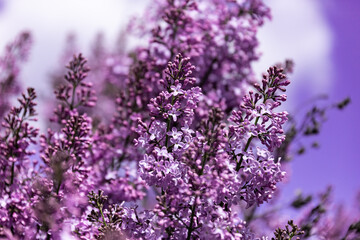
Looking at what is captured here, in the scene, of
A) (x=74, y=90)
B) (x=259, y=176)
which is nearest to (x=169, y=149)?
(x=259, y=176)

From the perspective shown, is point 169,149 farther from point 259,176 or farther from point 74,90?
point 74,90

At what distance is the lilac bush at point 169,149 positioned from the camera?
2510 millimetres

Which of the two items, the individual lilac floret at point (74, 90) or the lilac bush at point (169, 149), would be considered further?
the individual lilac floret at point (74, 90)

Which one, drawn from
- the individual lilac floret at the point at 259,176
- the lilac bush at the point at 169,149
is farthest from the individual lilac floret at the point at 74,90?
the individual lilac floret at the point at 259,176

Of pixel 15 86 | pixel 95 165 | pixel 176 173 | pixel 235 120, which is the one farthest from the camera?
pixel 15 86

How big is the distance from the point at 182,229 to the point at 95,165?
1.73 meters

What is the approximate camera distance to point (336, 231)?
5.69m

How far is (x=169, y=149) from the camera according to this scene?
9.16 feet

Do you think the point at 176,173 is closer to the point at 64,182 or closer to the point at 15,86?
the point at 64,182

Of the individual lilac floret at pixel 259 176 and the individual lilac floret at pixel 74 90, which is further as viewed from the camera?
the individual lilac floret at pixel 74 90

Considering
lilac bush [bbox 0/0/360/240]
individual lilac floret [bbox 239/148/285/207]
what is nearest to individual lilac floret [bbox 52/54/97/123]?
lilac bush [bbox 0/0/360/240]

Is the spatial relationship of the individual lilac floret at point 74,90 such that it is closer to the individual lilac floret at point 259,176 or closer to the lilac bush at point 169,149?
the lilac bush at point 169,149

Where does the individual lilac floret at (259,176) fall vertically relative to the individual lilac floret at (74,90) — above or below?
below

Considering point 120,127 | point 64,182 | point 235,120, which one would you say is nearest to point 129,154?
point 120,127
